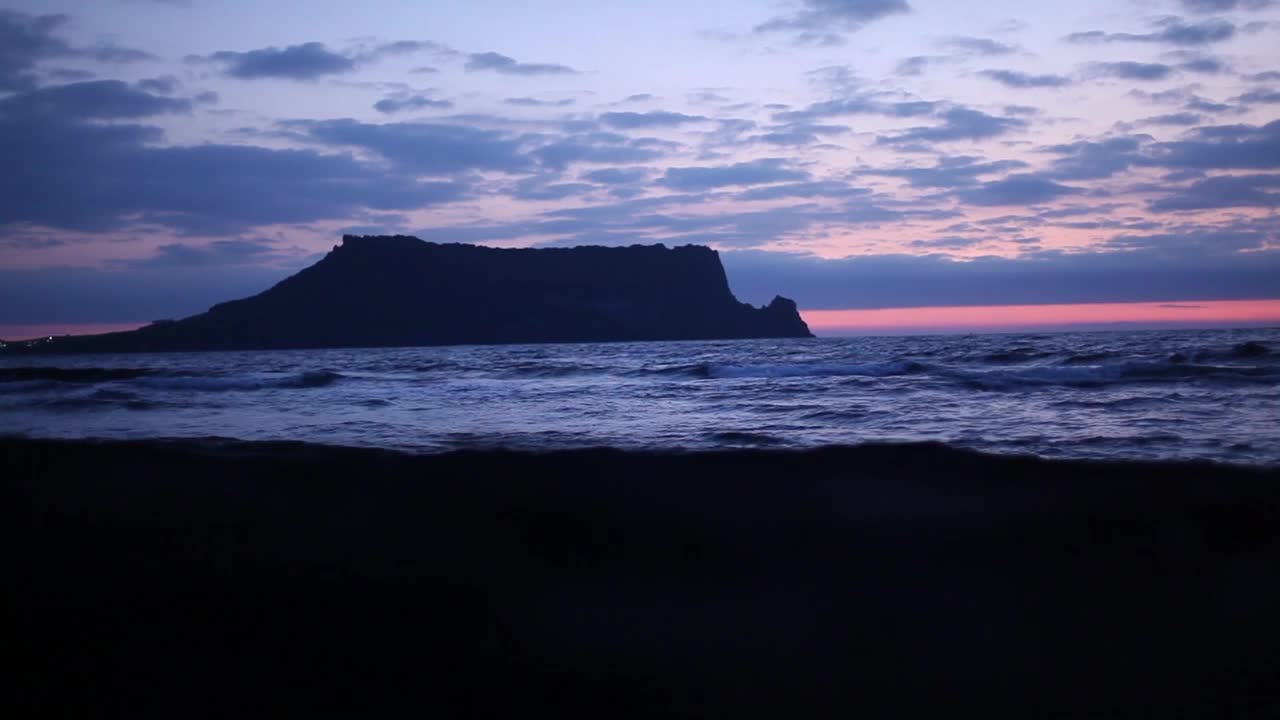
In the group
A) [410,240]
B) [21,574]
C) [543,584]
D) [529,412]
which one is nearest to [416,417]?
[529,412]

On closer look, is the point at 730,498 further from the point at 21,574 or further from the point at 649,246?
the point at 649,246

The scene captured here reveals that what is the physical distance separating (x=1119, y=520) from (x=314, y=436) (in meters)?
9.07

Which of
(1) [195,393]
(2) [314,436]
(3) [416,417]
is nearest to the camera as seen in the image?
(2) [314,436]

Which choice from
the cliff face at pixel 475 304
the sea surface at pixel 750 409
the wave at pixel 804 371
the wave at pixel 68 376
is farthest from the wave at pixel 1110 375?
the cliff face at pixel 475 304

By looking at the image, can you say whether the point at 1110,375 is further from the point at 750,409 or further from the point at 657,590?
the point at 657,590

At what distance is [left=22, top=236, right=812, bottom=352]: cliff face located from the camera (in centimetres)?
8088

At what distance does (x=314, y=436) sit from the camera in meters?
9.88

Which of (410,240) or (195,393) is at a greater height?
(410,240)

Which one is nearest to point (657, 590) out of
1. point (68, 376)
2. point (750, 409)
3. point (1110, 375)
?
point (750, 409)

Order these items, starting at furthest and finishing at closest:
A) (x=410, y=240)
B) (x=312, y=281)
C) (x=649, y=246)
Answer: (x=649, y=246)
(x=410, y=240)
(x=312, y=281)

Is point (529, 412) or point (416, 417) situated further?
point (529, 412)

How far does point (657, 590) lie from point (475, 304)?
93377 millimetres

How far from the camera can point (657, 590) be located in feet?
14.5

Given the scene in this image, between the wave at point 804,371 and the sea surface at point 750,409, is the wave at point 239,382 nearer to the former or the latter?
the sea surface at point 750,409
